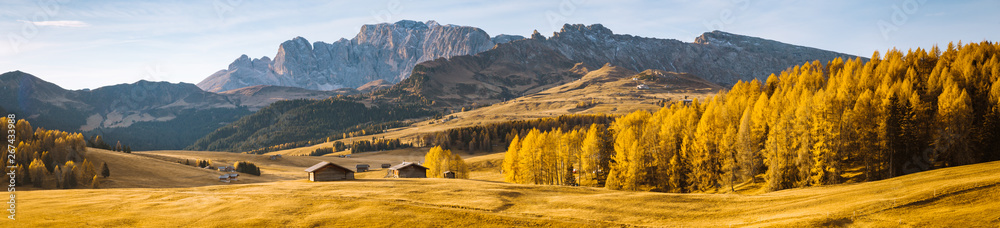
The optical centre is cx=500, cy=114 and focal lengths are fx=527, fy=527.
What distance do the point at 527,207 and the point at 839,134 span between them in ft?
148

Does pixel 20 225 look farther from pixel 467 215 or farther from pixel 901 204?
pixel 901 204

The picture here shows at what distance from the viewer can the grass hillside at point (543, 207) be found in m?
44.6

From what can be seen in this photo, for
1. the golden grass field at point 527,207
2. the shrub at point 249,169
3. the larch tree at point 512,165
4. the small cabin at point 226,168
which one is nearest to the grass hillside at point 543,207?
the golden grass field at point 527,207

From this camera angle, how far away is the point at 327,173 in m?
93.6

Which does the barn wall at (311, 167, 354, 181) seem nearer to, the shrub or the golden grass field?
the golden grass field

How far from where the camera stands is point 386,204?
58.6 m

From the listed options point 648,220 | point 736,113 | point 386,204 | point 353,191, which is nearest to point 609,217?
point 648,220

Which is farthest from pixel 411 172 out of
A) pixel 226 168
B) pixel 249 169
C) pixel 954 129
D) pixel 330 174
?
pixel 954 129

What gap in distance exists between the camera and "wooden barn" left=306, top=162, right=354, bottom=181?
302 ft

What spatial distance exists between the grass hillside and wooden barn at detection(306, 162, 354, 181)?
22.2 m

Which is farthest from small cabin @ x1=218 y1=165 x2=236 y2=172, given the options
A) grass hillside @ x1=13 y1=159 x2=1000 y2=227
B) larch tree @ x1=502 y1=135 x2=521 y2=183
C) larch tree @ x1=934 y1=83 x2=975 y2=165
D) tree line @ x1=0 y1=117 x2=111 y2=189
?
larch tree @ x1=934 y1=83 x2=975 y2=165

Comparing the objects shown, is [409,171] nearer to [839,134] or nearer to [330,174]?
[330,174]

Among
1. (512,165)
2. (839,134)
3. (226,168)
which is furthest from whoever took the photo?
(226,168)

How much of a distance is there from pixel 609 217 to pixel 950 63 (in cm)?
8266
